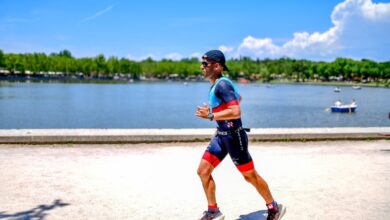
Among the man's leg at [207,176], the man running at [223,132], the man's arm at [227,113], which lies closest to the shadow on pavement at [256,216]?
the man running at [223,132]

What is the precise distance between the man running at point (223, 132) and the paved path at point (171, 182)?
50 cm

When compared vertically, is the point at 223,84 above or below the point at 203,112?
above

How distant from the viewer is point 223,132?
5.03 m

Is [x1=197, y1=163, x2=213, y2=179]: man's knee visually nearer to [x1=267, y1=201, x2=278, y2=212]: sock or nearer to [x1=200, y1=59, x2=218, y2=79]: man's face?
[x1=267, y1=201, x2=278, y2=212]: sock

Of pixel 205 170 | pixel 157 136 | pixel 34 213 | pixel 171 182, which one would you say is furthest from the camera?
pixel 157 136

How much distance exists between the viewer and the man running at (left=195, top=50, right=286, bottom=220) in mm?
4883

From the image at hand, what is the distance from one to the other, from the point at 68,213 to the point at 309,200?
323 cm

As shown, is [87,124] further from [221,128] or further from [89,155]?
[221,128]

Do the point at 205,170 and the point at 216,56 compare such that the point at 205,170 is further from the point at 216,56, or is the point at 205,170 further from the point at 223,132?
the point at 216,56

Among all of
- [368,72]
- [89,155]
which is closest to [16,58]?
[368,72]

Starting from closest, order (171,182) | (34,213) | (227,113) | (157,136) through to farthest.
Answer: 1. (227,113)
2. (34,213)
3. (171,182)
4. (157,136)

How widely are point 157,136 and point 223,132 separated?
6.22m

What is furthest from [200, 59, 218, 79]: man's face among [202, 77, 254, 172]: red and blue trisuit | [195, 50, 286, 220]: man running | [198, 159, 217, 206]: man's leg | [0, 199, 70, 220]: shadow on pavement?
[0, 199, 70, 220]: shadow on pavement

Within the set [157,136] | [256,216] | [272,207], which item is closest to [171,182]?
[256,216]
